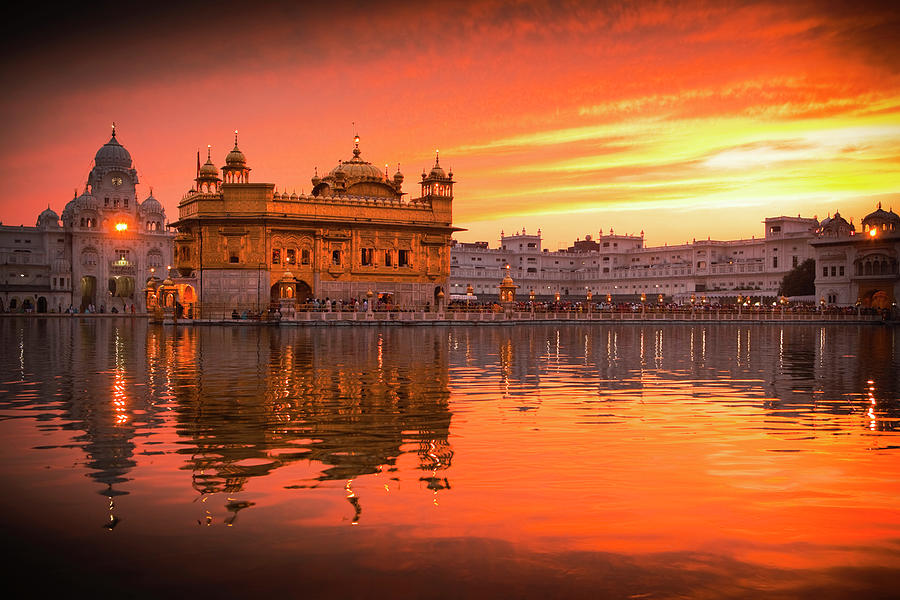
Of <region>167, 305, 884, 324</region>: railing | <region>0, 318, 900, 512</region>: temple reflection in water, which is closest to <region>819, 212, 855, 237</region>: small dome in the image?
<region>167, 305, 884, 324</region>: railing

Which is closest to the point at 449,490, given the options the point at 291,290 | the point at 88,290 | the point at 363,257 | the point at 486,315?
the point at 291,290

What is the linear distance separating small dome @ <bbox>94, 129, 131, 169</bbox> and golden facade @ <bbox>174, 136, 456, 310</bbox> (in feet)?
174

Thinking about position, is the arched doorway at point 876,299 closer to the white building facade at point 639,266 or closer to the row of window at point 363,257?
the white building facade at point 639,266

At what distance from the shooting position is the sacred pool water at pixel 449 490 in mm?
4883

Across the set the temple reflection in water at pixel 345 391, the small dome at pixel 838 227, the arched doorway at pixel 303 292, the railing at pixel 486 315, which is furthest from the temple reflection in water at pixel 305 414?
the small dome at pixel 838 227

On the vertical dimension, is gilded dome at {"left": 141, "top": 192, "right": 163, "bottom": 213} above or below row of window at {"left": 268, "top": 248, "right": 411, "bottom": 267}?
above

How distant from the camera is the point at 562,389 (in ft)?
49.2

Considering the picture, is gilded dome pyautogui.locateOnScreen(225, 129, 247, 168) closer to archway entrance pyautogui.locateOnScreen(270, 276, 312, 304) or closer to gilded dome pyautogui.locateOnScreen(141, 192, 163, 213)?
archway entrance pyautogui.locateOnScreen(270, 276, 312, 304)

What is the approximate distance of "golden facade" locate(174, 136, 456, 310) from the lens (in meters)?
57.8

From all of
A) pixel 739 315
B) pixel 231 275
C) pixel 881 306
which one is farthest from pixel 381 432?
pixel 881 306

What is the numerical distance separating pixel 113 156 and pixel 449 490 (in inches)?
4478

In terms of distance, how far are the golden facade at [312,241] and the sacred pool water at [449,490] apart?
143 ft

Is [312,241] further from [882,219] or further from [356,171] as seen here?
[882,219]

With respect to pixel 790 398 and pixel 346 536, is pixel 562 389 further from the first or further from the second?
pixel 346 536
